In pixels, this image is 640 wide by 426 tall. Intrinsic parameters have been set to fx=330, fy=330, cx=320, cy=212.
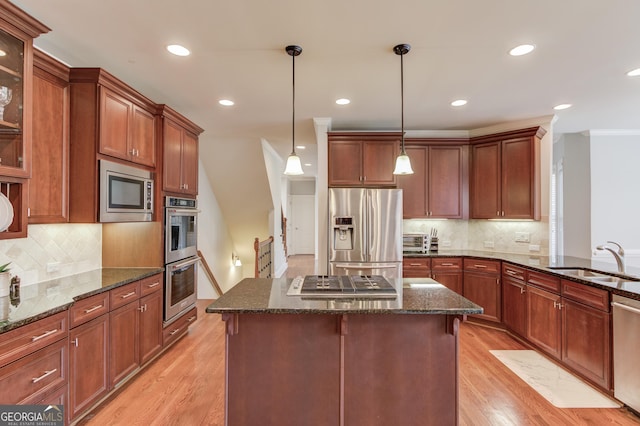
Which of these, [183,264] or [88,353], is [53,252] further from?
[183,264]

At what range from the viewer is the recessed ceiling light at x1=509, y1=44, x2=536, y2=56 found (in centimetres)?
236

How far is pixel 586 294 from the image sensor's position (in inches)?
107

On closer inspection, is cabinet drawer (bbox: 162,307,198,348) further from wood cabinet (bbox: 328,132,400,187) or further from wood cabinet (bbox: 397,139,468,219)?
wood cabinet (bbox: 397,139,468,219)

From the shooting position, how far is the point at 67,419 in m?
2.04

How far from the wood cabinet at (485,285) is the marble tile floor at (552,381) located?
25.1 inches

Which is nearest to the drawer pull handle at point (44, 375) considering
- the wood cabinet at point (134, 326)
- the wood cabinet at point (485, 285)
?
the wood cabinet at point (134, 326)

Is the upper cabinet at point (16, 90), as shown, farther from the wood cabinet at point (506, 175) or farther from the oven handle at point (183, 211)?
the wood cabinet at point (506, 175)

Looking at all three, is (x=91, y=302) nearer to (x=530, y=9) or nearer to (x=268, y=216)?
(x=530, y=9)

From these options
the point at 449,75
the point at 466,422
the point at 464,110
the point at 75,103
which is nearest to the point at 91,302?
the point at 75,103

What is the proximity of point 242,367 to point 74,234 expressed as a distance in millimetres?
1981

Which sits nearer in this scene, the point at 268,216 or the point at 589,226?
the point at 589,226

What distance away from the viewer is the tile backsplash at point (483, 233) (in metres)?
4.31

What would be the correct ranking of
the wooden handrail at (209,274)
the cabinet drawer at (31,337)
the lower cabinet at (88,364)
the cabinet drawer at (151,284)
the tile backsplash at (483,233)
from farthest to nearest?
the wooden handrail at (209,274) → the tile backsplash at (483,233) → the cabinet drawer at (151,284) → the lower cabinet at (88,364) → the cabinet drawer at (31,337)

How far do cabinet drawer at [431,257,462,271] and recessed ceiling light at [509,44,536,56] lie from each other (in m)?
2.50
